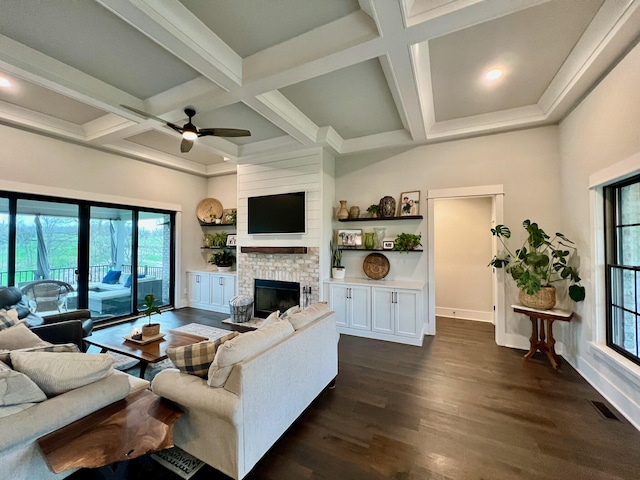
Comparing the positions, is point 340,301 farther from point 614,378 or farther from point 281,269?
point 614,378

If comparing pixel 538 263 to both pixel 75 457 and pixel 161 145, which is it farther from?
pixel 161 145

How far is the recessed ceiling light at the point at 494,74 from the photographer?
281 centimetres

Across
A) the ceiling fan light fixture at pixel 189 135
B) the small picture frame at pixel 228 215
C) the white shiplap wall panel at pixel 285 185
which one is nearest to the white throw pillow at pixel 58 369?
the ceiling fan light fixture at pixel 189 135

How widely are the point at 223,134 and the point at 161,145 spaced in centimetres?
249

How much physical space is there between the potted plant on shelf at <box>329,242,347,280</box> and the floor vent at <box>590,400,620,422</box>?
321 centimetres

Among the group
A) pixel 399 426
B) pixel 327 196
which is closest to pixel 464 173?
pixel 327 196

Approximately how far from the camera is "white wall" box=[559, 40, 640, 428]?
222 centimetres

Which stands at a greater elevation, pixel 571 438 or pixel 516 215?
pixel 516 215

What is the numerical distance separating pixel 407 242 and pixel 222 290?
391 cm

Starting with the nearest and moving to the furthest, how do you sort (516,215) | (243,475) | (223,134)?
(243,475)
(223,134)
(516,215)

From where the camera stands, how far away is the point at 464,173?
411 cm

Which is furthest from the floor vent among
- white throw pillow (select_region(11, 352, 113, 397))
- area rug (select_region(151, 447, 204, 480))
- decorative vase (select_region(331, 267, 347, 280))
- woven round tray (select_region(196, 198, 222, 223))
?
woven round tray (select_region(196, 198, 222, 223))

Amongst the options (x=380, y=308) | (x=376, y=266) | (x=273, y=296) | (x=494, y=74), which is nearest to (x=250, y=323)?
(x=273, y=296)

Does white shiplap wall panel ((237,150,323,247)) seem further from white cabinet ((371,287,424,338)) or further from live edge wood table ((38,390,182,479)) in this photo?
live edge wood table ((38,390,182,479))
